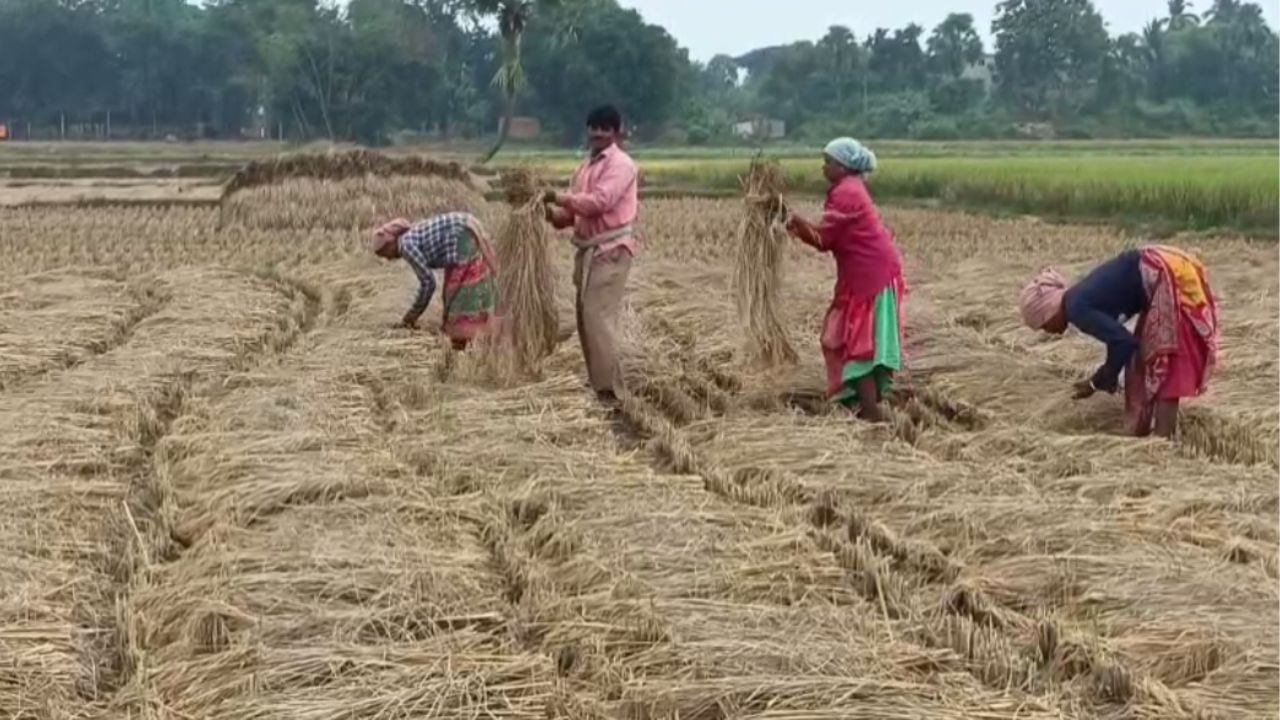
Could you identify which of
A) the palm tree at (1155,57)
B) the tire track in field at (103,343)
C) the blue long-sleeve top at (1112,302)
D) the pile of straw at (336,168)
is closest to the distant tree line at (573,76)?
the palm tree at (1155,57)

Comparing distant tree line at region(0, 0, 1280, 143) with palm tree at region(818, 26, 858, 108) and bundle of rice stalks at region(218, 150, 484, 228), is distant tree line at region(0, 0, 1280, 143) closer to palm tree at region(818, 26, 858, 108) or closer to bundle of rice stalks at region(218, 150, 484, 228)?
palm tree at region(818, 26, 858, 108)

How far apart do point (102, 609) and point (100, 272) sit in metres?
9.46

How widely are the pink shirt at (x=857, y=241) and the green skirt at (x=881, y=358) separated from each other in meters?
0.07

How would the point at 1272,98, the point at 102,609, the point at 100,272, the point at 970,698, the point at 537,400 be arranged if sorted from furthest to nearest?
the point at 1272,98 < the point at 100,272 < the point at 537,400 < the point at 102,609 < the point at 970,698

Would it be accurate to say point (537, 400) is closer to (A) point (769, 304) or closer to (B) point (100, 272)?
(A) point (769, 304)

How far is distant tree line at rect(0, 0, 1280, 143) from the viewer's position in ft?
165

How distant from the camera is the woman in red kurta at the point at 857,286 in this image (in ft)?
23.0

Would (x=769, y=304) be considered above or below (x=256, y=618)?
above

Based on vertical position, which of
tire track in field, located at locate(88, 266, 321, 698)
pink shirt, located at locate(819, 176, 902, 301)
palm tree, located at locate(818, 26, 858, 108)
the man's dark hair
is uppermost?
palm tree, located at locate(818, 26, 858, 108)

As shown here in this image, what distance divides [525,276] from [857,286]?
1540 millimetres

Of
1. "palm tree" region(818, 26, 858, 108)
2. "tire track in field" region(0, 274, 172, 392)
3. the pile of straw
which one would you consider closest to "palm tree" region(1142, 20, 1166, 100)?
"palm tree" region(818, 26, 858, 108)

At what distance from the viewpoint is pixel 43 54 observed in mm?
59406

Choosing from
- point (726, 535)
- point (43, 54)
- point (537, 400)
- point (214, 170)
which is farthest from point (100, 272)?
point (43, 54)

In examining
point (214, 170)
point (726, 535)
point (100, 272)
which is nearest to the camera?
point (726, 535)
